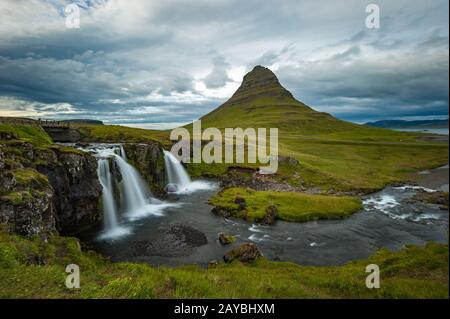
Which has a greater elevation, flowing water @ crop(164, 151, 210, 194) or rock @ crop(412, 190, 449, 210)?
flowing water @ crop(164, 151, 210, 194)

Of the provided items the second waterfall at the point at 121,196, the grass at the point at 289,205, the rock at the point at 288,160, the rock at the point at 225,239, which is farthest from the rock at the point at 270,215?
the rock at the point at 288,160

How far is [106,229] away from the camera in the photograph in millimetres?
36094

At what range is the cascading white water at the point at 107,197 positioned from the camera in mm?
37938

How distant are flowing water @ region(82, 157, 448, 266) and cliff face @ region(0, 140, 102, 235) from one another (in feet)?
14.1

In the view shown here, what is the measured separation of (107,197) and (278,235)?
84.9 ft

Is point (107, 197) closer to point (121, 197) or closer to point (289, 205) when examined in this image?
point (121, 197)

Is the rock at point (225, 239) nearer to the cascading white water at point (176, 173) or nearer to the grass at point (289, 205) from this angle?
the grass at point (289, 205)

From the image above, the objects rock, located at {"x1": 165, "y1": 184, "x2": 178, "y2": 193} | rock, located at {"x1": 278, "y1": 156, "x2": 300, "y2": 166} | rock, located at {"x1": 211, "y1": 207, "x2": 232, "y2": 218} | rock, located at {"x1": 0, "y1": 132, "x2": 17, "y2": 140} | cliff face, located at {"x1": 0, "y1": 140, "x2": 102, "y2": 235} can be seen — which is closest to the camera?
cliff face, located at {"x1": 0, "y1": 140, "x2": 102, "y2": 235}

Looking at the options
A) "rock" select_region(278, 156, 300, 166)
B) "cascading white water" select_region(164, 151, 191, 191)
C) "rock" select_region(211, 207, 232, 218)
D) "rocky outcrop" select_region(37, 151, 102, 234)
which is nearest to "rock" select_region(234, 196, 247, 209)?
"rock" select_region(211, 207, 232, 218)

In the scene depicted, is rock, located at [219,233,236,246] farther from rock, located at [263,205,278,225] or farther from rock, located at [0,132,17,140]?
rock, located at [0,132,17,140]

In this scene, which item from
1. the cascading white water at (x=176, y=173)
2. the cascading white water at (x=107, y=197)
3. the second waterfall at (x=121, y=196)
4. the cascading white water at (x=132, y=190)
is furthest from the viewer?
the cascading white water at (x=176, y=173)

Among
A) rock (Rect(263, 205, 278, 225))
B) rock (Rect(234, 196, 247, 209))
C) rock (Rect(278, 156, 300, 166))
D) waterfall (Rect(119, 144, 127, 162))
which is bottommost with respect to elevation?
rock (Rect(263, 205, 278, 225))

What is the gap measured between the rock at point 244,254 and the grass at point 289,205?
13.1 m

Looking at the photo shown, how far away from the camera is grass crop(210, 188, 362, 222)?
139 feet
